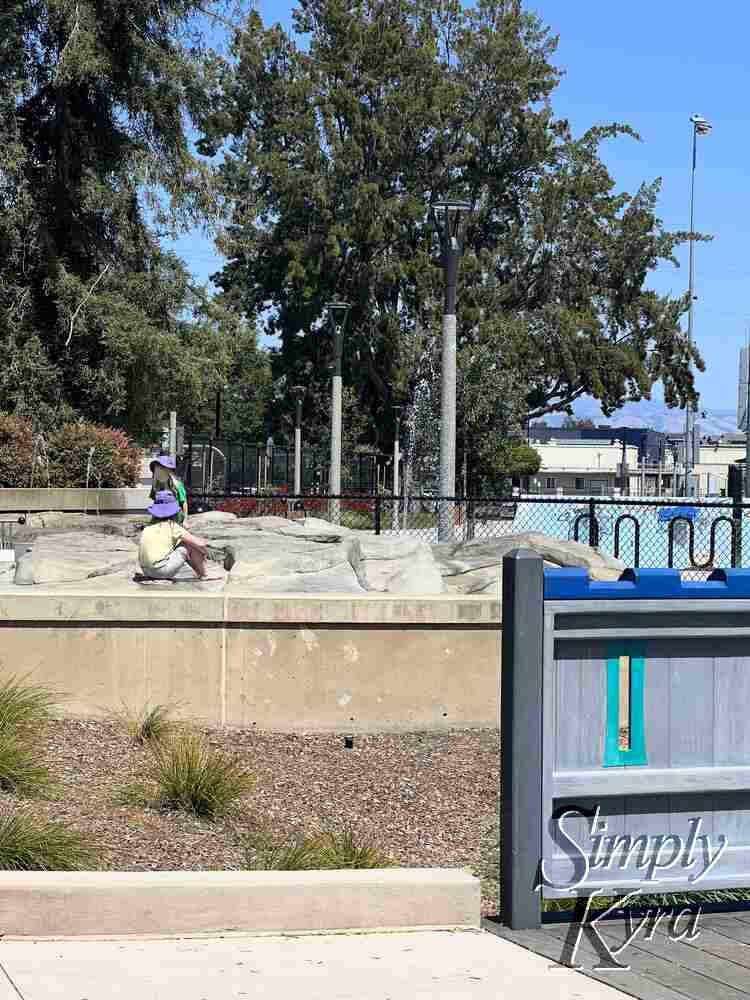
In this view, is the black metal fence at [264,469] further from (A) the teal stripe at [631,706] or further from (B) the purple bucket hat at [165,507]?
(A) the teal stripe at [631,706]

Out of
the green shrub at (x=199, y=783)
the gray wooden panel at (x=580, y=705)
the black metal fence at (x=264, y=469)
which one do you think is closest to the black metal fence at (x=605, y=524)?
the black metal fence at (x=264, y=469)

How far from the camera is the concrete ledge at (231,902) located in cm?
496

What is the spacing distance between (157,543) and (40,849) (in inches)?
188

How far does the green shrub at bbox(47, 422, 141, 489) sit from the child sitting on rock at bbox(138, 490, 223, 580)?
42.1 feet

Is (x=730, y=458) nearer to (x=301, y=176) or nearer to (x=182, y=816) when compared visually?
(x=301, y=176)

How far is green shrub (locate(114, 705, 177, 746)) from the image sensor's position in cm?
892

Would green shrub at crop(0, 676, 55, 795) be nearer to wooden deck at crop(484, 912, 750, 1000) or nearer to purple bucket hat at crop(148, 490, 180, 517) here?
purple bucket hat at crop(148, 490, 180, 517)

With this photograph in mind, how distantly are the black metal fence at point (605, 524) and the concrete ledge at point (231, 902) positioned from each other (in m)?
9.65

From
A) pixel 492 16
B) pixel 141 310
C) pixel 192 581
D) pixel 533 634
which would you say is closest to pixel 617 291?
pixel 492 16

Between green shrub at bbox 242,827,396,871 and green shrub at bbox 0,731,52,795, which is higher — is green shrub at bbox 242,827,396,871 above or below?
below

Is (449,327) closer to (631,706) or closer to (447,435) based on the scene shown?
(447,435)

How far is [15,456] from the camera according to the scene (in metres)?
22.3

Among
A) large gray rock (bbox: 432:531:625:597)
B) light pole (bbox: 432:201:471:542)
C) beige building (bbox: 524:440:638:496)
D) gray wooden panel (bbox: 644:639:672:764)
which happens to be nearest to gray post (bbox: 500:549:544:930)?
gray wooden panel (bbox: 644:639:672:764)

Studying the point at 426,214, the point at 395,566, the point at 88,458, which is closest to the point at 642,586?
the point at 395,566
